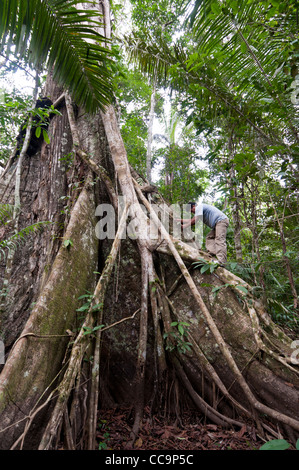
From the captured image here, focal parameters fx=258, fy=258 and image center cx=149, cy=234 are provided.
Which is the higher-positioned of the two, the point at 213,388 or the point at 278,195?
the point at 278,195

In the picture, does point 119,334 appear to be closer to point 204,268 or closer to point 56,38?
point 204,268

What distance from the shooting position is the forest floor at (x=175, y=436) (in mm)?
1778

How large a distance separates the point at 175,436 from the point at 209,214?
113 inches

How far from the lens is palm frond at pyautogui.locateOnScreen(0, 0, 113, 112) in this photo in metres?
1.89

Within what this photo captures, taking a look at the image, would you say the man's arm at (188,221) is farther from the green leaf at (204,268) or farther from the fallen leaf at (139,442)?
the fallen leaf at (139,442)

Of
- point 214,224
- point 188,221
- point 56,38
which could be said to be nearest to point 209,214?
point 214,224

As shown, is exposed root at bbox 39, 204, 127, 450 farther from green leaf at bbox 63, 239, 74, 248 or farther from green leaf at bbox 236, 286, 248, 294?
green leaf at bbox 236, 286, 248, 294

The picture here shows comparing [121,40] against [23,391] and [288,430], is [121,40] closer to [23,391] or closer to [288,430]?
[23,391]

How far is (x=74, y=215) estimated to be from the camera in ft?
8.73

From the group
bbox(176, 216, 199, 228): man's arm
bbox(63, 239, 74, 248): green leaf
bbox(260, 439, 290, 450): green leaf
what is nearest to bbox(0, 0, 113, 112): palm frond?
bbox(63, 239, 74, 248): green leaf

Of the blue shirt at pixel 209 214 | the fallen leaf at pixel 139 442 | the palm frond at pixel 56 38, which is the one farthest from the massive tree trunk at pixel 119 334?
the blue shirt at pixel 209 214

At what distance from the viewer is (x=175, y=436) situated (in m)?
1.89
